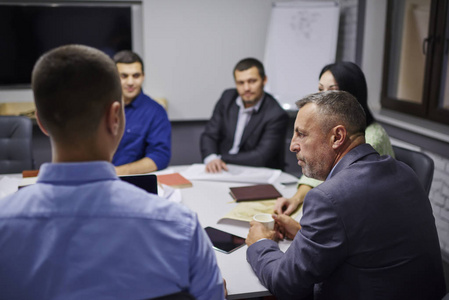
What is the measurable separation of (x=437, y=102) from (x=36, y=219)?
3076 mm

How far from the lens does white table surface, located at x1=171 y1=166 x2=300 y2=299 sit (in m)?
1.28

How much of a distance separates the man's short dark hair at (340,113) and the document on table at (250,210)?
0.54 m

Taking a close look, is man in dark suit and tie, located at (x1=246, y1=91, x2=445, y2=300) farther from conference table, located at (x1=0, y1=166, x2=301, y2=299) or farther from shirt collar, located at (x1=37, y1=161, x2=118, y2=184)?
shirt collar, located at (x1=37, y1=161, x2=118, y2=184)

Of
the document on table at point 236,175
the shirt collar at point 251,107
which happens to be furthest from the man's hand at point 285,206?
the shirt collar at point 251,107

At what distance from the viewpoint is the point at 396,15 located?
12.2 feet

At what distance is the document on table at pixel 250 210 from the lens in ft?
5.57

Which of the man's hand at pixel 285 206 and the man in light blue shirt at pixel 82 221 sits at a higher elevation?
the man in light blue shirt at pixel 82 221

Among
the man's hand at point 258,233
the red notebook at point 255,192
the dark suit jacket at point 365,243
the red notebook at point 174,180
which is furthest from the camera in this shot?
the red notebook at point 174,180

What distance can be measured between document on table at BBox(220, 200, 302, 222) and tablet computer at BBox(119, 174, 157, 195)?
41 centimetres

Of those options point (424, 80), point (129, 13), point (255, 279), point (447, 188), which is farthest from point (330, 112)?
point (129, 13)

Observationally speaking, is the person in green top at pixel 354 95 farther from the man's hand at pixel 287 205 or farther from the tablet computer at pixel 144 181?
the tablet computer at pixel 144 181

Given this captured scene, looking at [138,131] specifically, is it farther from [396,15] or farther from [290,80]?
[396,15]

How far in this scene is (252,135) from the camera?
302cm

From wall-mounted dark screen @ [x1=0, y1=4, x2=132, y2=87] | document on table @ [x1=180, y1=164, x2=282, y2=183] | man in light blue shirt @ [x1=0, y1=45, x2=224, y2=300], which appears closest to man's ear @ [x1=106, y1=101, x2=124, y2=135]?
man in light blue shirt @ [x1=0, y1=45, x2=224, y2=300]
